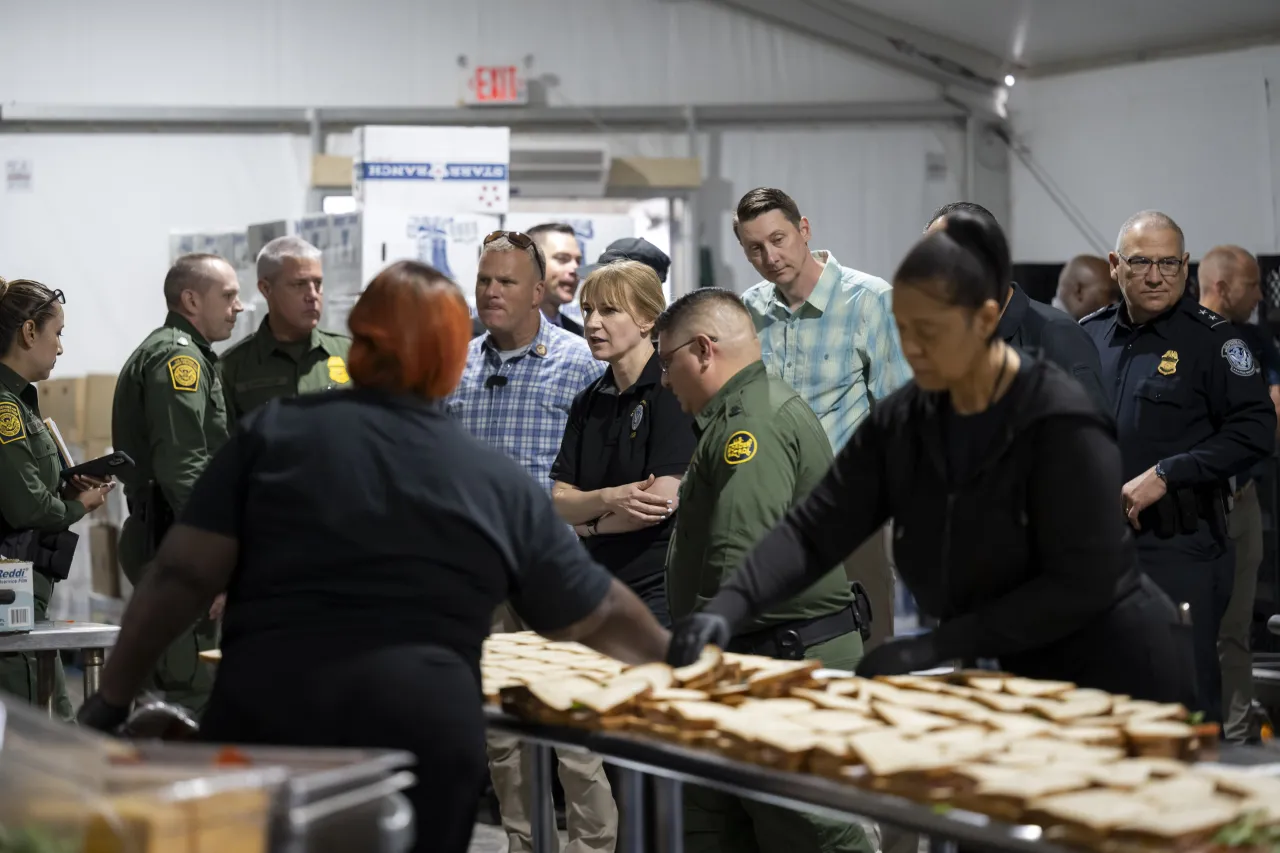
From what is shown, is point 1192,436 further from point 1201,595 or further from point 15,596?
point 15,596

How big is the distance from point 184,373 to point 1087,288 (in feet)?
12.5

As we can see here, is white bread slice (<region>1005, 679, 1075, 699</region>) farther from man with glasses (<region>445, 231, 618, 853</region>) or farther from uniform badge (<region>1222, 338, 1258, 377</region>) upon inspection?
uniform badge (<region>1222, 338, 1258, 377</region>)

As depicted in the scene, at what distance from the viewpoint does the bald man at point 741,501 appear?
2932mm

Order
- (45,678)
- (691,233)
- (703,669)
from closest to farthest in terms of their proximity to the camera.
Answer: (703,669) < (45,678) < (691,233)

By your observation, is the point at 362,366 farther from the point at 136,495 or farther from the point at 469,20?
the point at 469,20

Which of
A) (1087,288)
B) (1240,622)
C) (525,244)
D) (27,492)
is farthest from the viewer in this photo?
(1087,288)

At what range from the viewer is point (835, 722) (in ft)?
6.86

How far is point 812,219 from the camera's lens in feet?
31.0

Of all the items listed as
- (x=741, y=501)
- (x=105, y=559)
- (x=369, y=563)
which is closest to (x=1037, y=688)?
(x=741, y=501)

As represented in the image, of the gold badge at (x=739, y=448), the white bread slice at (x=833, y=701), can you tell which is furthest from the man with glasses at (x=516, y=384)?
the white bread slice at (x=833, y=701)

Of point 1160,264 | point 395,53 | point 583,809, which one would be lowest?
point 583,809

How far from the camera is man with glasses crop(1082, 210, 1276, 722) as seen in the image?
4219mm

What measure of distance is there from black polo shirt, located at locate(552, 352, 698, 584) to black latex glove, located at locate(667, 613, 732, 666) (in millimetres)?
1192

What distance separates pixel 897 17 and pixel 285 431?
26.1 ft
